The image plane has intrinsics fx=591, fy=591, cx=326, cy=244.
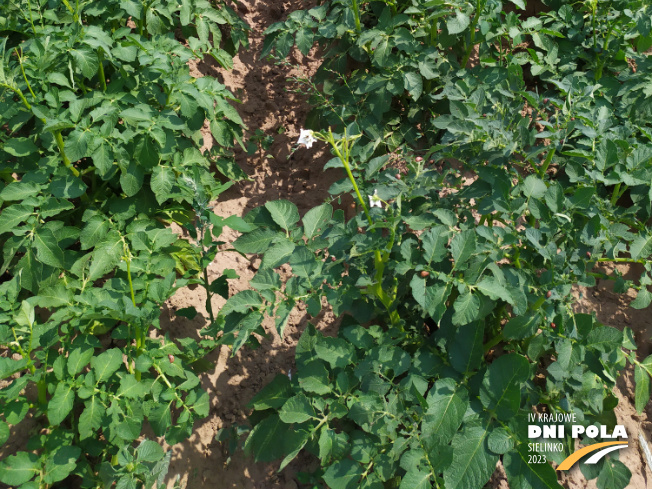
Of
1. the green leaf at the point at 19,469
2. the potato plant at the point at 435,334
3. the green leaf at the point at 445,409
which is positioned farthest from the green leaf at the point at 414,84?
the green leaf at the point at 19,469

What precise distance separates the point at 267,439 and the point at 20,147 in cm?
151

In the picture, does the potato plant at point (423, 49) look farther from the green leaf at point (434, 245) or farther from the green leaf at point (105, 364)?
the green leaf at point (105, 364)

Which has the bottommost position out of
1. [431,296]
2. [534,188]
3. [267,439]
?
[267,439]

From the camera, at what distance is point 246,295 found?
1980mm

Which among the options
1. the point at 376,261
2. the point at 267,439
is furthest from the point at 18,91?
the point at 267,439

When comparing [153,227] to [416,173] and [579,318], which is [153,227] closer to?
[416,173]

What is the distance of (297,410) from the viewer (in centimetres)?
196

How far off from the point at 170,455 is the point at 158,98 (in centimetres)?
147

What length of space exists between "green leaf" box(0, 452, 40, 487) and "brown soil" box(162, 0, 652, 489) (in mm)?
516

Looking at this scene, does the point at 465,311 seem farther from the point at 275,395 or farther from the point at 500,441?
the point at 275,395

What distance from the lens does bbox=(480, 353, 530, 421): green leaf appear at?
1.84 m

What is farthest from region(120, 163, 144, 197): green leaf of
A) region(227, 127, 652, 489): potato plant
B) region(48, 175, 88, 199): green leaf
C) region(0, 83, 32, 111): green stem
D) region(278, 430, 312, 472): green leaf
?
region(278, 430, 312, 472): green leaf

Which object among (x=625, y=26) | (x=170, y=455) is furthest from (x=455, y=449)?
(x=625, y=26)

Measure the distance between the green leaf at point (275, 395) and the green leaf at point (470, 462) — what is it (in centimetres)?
64
